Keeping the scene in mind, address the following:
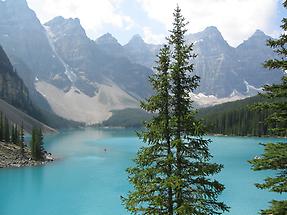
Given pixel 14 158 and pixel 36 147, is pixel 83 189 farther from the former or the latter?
pixel 36 147

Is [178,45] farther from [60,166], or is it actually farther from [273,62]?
[60,166]

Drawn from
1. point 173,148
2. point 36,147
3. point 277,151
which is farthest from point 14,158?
point 277,151

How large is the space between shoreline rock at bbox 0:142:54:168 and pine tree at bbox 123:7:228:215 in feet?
284

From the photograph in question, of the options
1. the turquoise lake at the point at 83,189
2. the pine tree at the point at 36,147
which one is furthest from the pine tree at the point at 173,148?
the pine tree at the point at 36,147

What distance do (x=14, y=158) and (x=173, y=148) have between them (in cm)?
9365

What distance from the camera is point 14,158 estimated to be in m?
105

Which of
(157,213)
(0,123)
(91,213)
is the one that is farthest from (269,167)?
(0,123)

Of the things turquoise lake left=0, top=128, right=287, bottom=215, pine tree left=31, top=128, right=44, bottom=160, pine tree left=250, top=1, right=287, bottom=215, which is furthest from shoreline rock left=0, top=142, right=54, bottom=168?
pine tree left=250, top=1, right=287, bottom=215

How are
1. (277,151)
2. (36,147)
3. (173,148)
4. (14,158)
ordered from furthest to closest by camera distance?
(36,147) → (14,158) → (173,148) → (277,151)

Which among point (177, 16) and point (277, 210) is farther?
point (177, 16)

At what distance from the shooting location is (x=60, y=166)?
104750 millimetres

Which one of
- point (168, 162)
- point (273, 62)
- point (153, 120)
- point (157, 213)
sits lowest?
point (157, 213)

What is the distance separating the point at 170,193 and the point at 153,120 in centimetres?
334

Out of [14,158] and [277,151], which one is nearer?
[277,151]
